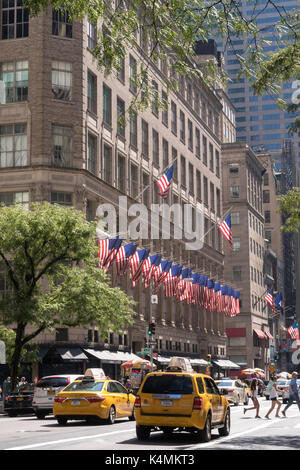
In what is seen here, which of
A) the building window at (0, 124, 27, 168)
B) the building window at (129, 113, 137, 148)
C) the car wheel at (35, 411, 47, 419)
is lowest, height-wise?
the car wheel at (35, 411, 47, 419)

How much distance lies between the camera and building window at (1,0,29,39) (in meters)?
52.7

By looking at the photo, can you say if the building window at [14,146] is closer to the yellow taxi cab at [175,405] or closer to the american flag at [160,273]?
the american flag at [160,273]

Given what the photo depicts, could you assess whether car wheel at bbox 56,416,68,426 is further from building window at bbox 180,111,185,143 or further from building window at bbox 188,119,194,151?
building window at bbox 188,119,194,151

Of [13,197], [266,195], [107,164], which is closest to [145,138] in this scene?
[107,164]

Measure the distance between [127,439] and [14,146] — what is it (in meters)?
35.8

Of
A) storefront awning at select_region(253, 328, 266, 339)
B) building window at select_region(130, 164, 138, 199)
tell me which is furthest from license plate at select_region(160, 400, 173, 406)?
storefront awning at select_region(253, 328, 266, 339)

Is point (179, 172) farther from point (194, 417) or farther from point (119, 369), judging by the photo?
point (194, 417)

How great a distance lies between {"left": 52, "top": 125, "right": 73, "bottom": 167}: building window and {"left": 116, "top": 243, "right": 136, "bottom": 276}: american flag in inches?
327

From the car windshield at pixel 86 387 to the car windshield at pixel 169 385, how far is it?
18.8ft

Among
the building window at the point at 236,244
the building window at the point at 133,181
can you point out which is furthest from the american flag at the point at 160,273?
the building window at the point at 236,244

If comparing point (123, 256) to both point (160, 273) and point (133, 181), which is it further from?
point (133, 181)

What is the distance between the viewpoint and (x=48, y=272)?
3778 cm

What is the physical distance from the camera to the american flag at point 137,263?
4869 centimetres

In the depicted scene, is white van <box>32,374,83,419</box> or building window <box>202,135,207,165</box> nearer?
white van <box>32,374,83,419</box>
